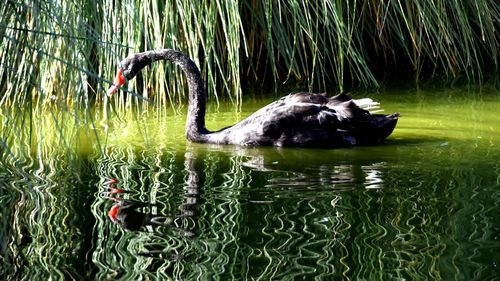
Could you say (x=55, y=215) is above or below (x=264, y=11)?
below

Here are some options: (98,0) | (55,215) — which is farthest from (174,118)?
(98,0)

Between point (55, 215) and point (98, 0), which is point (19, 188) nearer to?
point (55, 215)

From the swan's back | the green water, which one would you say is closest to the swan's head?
the green water

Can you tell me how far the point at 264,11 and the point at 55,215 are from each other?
348cm

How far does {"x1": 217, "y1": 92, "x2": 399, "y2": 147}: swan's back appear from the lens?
5.80m

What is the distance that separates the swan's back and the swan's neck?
165 mm

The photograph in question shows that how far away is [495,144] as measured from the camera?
5.67m

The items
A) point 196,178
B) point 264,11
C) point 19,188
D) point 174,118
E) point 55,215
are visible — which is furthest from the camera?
point 264,11

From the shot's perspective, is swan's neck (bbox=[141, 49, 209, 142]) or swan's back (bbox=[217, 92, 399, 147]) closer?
swan's back (bbox=[217, 92, 399, 147])

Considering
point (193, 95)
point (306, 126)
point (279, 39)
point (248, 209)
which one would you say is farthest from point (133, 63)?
point (248, 209)

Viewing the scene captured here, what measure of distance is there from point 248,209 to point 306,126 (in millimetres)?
1657

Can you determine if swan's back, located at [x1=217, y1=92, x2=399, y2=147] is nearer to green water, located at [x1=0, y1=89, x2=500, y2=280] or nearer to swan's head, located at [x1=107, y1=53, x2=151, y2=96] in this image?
green water, located at [x1=0, y1=89, x2=500, y2=280]

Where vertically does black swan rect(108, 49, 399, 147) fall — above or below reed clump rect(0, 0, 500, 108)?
below

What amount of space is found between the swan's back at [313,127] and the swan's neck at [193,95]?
165 millimetres
